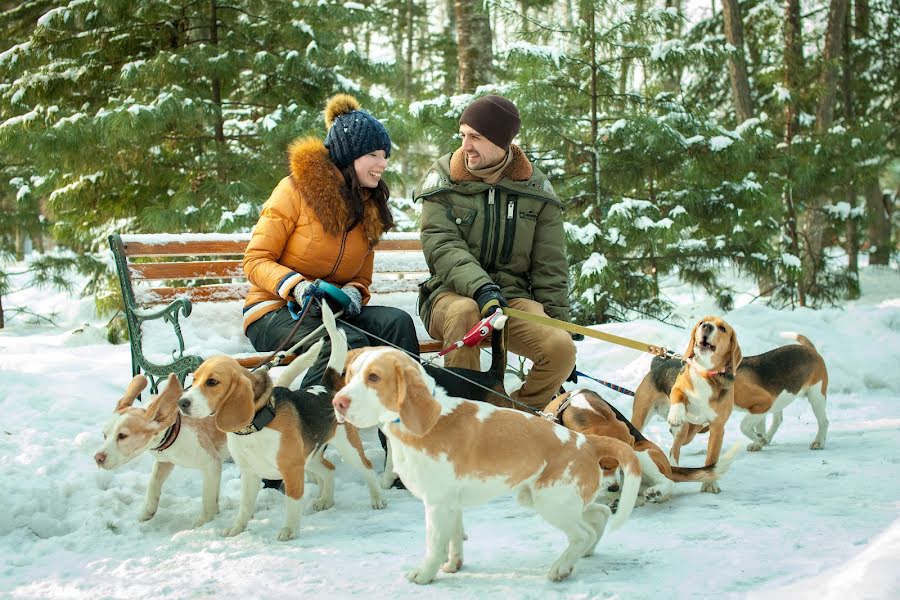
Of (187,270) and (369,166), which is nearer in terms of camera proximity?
(369,166)

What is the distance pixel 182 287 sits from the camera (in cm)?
578

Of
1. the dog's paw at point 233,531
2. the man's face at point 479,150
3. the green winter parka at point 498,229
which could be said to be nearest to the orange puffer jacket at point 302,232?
the green winter parka at point 498,229

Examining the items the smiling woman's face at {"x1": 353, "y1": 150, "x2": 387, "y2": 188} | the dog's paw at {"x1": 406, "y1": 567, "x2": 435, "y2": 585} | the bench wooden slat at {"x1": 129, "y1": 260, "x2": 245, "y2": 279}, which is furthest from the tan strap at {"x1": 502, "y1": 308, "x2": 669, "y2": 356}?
the bench wooden slat at {"x1": 129, "y1": 260, "x2": 245, "y2": 279}

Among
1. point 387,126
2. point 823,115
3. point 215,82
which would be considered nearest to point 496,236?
point 387,126

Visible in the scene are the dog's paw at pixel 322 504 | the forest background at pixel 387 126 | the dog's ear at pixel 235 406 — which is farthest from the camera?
the forest background at pixel 387 126

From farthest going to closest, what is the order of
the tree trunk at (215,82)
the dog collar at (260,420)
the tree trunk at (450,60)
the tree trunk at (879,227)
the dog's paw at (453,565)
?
1. the tree trunk at (450,60)
2. the tree trunk at (879,227)
3. the tree trunk at (215,82)
4. the dog collar at (260,420)
5. the dog's paw at (453,565)

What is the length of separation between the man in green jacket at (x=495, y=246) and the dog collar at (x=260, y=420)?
1517 mm

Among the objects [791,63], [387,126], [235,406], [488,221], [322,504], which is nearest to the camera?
[235,406]

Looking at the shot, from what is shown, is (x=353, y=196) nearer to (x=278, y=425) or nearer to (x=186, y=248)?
(x=186, y=248)

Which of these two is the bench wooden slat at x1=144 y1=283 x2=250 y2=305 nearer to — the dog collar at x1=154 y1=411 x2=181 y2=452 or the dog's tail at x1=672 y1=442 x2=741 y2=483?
the dog collar at x1=154 y1=411 x2=181 y2=452

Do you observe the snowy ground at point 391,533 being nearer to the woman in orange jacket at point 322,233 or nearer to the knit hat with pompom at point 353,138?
the woman in orange jacket at point 322,233

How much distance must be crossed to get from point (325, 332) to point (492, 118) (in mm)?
1714

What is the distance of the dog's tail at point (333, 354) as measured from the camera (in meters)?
3.80

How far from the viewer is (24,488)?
3.81m
